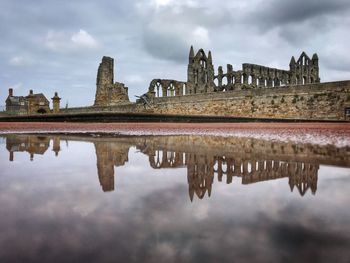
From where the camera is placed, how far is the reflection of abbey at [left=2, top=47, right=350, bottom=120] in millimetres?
21906

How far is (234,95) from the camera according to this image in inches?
1096

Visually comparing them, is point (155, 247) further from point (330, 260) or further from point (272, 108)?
point (272, 108)

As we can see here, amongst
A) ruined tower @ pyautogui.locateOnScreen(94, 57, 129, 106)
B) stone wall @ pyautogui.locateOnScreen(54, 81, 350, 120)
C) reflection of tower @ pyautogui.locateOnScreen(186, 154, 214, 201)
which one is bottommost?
reflection of tower @ pyautogui.locateOnScreen(186, 154, 214, 201)

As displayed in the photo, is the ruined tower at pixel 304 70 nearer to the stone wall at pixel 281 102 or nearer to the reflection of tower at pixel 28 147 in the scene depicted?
the stone wall at pixel 281 102

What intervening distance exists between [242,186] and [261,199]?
0.26 metres

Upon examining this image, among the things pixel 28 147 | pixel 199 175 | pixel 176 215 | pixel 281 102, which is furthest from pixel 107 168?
pixel 281 102

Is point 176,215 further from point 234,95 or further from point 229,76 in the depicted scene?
point 229,76

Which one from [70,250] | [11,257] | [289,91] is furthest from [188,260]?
[289,91]

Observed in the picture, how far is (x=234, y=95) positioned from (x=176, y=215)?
89.9 ft

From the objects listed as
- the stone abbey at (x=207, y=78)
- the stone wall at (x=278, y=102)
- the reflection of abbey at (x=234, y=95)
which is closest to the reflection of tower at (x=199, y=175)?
the reflection of abbey at (x=234, y=95)

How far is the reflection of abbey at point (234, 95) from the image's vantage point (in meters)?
21.9

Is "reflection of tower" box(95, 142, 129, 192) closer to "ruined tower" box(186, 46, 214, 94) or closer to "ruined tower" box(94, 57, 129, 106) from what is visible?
"ruined tower" box(94, 57, 129, 106)

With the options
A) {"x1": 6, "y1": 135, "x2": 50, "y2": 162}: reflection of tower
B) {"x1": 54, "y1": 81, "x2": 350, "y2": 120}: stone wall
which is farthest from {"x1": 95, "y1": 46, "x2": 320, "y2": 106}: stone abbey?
{"x1": 6, "y1": 135, "x2": 50, "y2": 162}: reflection of tower

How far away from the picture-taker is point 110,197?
129 cm
